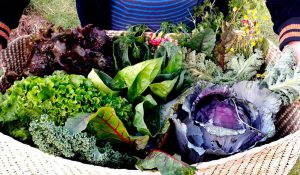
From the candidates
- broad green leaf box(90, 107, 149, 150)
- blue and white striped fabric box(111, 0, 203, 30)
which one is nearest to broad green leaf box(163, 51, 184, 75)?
broad green leaf box(90, 107, 149, 150)

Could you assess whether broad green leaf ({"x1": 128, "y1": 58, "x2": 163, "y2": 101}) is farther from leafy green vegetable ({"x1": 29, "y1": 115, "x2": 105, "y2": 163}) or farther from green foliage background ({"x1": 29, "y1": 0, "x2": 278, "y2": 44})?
green foliage background ({"x1": 29, "y1": 0, "x2": 278, "y2": 44})

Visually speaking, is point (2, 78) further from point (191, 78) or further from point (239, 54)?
point (239, 54)

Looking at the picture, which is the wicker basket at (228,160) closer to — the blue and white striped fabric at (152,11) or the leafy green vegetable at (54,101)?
the leafy green vegetable at (54,101)

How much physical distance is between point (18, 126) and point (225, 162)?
0.62 metres

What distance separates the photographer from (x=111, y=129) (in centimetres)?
128

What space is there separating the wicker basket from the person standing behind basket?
0.32m

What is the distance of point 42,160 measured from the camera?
51.9 inches

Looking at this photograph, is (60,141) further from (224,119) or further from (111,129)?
(224,119)

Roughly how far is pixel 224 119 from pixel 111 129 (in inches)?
13.5

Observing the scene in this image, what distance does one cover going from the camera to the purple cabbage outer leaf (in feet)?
4.35

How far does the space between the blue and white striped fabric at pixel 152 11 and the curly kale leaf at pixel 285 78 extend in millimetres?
449

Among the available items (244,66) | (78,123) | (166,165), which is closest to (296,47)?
(244,66)

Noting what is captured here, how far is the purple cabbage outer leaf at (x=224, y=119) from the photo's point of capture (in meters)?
1.33

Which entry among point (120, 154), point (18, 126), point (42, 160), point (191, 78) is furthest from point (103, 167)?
point (191, 78)
